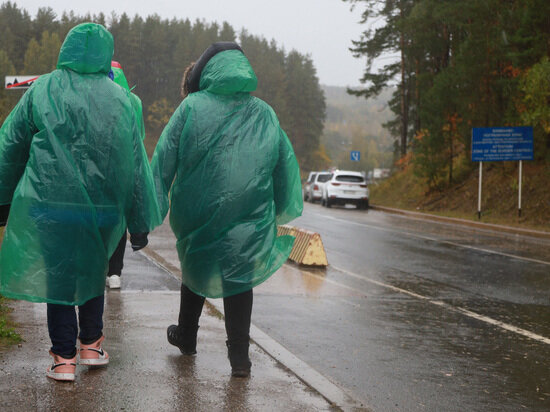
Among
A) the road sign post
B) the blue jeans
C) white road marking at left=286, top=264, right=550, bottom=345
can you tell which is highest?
the road sign post

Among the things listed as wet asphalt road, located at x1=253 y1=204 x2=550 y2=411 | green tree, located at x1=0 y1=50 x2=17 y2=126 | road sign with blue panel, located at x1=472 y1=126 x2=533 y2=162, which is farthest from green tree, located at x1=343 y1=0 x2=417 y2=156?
green tree, located at x1=0 y1=50 x2=17 y2=126

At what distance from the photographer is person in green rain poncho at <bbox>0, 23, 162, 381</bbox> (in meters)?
3.99

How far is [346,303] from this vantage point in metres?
8.13

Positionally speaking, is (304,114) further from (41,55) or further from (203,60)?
(203,60)

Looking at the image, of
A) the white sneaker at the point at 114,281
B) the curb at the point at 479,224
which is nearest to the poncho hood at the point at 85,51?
the white sneaker at the point at 114,281

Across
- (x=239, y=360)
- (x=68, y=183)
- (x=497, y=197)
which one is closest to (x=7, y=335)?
(x=68, y=183)

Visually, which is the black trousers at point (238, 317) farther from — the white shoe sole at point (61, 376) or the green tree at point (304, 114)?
the green tree at point (304, 114)

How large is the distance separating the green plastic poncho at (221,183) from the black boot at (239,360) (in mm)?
329

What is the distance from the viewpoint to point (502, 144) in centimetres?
2373

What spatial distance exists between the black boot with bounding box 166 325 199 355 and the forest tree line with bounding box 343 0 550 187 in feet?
57.0

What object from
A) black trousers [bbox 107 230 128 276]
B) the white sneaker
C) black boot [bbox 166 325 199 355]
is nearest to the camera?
black boot [bbox 166 325 199 355]

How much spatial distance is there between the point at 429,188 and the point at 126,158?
90.9 feet

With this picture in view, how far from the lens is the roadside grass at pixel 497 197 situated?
75.4 feet

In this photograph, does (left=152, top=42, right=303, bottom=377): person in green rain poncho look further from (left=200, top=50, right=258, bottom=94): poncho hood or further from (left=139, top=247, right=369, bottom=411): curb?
(left=139, top=247, right=369, bottom=411): curb
